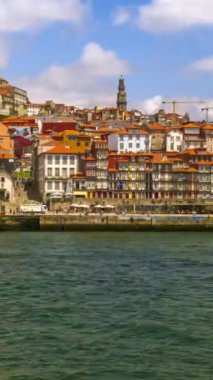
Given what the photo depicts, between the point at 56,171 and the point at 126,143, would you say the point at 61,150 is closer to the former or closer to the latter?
the point at 56,171

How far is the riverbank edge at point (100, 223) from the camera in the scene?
63.6 m

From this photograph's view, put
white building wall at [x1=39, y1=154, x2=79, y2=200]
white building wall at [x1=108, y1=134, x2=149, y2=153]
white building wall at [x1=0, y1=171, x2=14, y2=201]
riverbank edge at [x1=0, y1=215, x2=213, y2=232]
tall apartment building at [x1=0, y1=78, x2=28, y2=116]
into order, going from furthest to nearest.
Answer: tall apartment building at [x1=0, y1=78, x2=28, y2=116]
white building wall at [x1=108, y1=134, x2=149, y2=153]
white building wall at [x1=39, y1=154, x2=79, y2=200]
white building wall at [x1=0, y1=171, x2=14, y2=201]
riverbank edge at [x1=0, y1=215, x2=213, y2=232]

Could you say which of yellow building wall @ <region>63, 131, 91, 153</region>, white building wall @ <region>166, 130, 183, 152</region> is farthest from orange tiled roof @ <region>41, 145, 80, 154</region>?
white building wall @ <region>166, 130, 183, 152</region>

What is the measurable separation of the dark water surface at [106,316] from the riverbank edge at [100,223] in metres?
24.1

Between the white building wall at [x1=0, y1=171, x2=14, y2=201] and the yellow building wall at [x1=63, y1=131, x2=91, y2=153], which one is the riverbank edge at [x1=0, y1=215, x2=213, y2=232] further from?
the yellow building wall at [x1=63, y1=131, x2=91, y2=153]

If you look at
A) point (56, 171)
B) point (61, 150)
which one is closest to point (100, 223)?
point (56, 171)

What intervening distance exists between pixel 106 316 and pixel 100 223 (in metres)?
43.4

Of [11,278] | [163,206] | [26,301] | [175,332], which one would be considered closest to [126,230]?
[163,206]

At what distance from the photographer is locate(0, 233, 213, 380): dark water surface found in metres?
16.0

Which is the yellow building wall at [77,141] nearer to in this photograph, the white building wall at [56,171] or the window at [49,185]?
the white building wall at [56,171]

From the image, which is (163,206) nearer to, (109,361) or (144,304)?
(144,304)

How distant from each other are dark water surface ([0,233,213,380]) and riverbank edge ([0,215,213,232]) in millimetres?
24135

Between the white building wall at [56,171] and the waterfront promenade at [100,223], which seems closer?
the waterfront promenade at [100,223]

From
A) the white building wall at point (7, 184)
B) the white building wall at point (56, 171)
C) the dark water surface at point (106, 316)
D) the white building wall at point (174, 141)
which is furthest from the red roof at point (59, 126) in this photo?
the dark water surface at point (106, 316)
